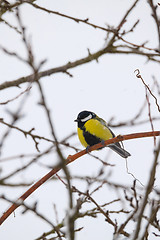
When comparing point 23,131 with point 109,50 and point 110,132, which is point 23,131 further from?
point 110,132

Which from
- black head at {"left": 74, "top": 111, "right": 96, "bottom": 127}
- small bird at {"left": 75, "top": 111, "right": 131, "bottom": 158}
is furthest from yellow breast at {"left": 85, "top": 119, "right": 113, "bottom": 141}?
black head at {"left": 74, "top": 111, "right": 96, "bottom": 127}

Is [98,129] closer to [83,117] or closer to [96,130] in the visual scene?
[96,130]

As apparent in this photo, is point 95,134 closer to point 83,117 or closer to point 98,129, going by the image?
point 98,129

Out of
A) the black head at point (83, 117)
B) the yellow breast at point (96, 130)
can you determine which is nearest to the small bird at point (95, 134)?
the yellow breast at point (96, 130)

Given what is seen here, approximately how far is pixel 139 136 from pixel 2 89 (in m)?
1.37

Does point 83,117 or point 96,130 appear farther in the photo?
point 83,117

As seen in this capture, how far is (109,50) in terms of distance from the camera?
2.71 meters

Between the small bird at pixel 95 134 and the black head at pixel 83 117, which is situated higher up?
the black head at pixel 83 117

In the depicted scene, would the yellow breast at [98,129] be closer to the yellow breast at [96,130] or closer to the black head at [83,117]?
the yellow breast at [96,130]

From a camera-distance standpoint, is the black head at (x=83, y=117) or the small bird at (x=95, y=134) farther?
the black head at (x=83, y=117)

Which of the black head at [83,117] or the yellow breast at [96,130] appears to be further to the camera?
the black head at [83,117]

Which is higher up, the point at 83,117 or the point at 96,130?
the point at 83,117

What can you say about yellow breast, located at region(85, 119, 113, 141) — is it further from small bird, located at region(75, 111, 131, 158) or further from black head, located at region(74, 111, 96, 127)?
black head, located at region(74, 111, 96, 127)

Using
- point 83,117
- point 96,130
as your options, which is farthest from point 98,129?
point 83,117
